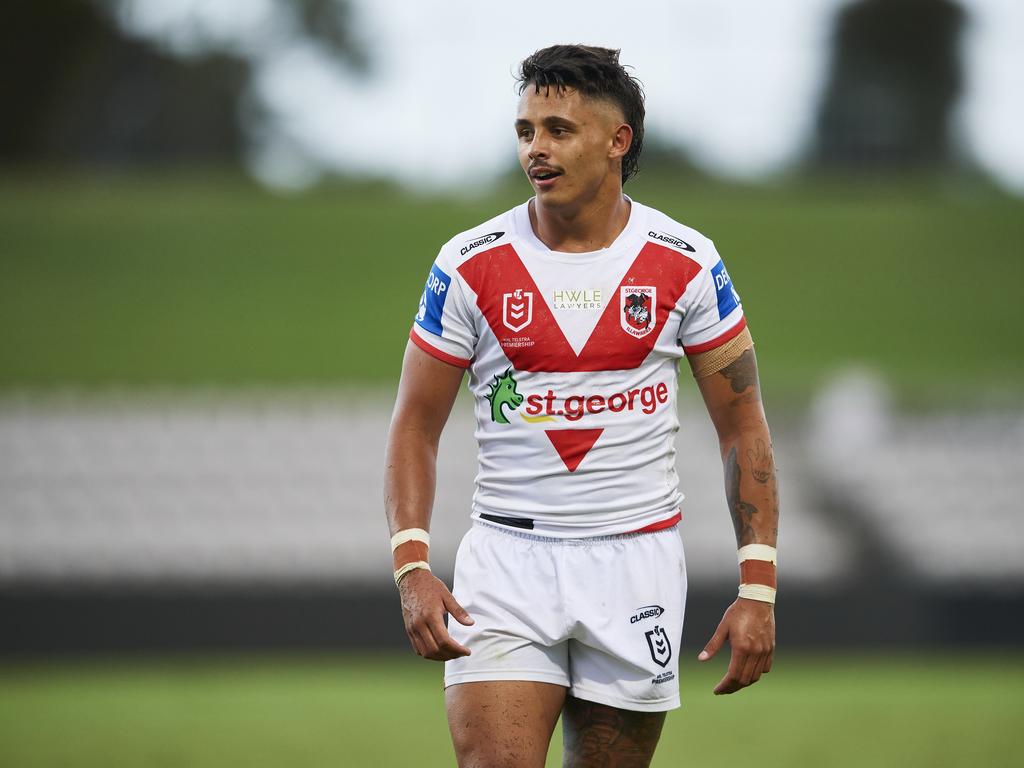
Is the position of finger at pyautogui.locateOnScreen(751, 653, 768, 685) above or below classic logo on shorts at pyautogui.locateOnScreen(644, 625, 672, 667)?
below

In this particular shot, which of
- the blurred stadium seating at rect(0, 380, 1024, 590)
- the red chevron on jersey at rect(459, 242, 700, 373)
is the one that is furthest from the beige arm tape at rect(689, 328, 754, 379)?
the blurred stadium seating at rect(0, 380, 1024, 590)

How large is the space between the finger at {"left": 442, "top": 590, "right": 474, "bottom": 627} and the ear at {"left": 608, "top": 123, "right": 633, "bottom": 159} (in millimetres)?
1205

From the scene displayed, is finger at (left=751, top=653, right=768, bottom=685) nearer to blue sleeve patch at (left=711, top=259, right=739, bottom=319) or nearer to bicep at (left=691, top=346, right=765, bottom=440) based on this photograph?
bicep at (left=691, top=346, right=765, bottom=440)

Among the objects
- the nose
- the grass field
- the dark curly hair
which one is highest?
the dark curly hair

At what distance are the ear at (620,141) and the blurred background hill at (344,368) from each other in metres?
5.43

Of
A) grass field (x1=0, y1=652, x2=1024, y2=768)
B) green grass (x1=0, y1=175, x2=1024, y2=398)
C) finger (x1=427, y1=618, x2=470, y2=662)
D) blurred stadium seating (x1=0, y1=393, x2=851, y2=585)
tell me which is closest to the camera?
finger (x1=427, y1=618, x2=470, y2=662)

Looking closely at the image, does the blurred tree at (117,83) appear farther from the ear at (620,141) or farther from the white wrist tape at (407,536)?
the white wrist tape at (407,536)

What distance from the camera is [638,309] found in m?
3.45

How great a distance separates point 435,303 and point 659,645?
1.05m

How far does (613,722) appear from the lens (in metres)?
3.44

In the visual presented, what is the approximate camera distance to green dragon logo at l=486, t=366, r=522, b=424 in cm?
347

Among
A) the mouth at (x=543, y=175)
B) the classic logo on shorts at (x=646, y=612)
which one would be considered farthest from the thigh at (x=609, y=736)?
the mouth at (x=543, y=175)

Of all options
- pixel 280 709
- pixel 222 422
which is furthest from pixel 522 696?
pixel 222 422

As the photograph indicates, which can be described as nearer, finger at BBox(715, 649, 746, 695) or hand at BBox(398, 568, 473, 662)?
hand at BBox(398, 568, 473, 662)
